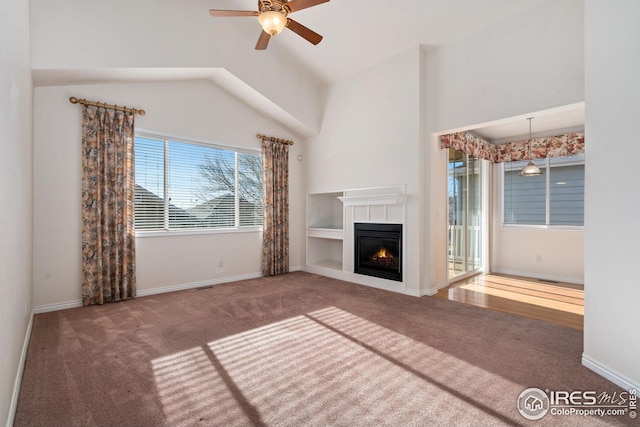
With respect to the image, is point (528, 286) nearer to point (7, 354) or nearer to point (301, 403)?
point (301, 403)

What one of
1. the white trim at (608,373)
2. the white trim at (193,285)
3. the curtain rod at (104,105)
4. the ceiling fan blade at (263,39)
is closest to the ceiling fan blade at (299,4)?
the ceiling fan blade at (263,39)

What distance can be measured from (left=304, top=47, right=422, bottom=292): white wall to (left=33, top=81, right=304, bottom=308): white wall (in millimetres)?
935

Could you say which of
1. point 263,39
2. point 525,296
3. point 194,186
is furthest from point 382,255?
point 263,39

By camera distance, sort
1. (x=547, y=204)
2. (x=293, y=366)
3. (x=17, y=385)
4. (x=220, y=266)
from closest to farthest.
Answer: (x=17, y=385) < (x=293, y=366) < (x=220, y=266) < (x=547, y=204)

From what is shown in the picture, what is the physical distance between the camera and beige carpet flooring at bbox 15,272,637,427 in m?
1.72

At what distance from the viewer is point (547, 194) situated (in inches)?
213

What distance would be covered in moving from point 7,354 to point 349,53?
15.9ft

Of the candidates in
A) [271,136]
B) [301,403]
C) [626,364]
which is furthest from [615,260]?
[271,136]

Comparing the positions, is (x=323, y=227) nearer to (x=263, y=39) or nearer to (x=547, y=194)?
(x=263, y=39)

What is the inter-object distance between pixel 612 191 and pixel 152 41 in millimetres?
4817

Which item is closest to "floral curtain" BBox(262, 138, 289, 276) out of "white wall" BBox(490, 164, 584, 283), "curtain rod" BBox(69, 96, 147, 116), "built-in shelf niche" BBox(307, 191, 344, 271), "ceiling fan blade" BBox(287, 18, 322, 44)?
"built-in shelf niche" BBox(307, 191, 344, 271)

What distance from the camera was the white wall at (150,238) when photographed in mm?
3504

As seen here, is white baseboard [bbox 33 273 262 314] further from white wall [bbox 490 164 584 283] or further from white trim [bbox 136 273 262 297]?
white wall [bbox 490 164 584 283]

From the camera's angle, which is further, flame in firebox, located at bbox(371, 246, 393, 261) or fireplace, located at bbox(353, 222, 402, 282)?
flame in firebox, located at bbox(371, 246, 393, 261)
